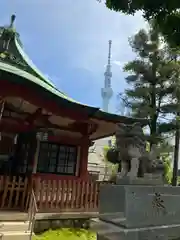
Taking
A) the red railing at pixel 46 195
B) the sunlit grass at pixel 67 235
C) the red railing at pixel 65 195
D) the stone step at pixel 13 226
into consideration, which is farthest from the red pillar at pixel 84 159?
the stone step at pixel 13 226

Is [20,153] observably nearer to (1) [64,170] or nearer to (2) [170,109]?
(1) [64,170]

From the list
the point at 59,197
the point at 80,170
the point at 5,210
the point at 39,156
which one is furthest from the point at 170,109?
the point at 5,210

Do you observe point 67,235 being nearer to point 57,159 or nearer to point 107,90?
point 57,159

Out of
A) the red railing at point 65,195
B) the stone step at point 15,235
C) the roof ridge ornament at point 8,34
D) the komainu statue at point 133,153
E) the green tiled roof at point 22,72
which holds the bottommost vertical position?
the stone step at point 15,235

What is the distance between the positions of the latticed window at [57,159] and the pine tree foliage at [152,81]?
4.45 metres

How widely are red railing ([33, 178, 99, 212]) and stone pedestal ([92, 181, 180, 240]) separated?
124 inches

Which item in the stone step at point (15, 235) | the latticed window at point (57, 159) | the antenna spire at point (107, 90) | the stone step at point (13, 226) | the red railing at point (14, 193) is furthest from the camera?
the antenna spire at point (107, 90)

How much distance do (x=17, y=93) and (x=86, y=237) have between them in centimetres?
470

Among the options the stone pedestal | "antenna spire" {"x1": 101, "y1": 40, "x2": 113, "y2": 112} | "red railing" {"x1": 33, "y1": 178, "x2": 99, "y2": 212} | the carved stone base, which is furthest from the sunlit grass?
"antenna spire" {"x1": 101, "y1": 40, "x2": 113, "y2": 112}

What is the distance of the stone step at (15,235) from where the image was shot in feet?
21.1

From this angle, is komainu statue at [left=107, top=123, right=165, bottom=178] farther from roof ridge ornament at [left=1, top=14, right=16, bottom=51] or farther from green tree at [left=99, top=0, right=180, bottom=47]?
roof ridge ornament at [left=1, top=14, right=16, bottom=51]

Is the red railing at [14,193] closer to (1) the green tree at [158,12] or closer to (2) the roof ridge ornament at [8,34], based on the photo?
(1) the green tree at [158,12]

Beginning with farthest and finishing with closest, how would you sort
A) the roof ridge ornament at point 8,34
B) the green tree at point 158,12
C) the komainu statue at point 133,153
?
1. the roof ridge ornament at point 8,34
2. the komainu statue at point 133,153
3. the green tree at point 158,12

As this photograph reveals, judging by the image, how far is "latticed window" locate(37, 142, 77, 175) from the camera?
11.6 m
